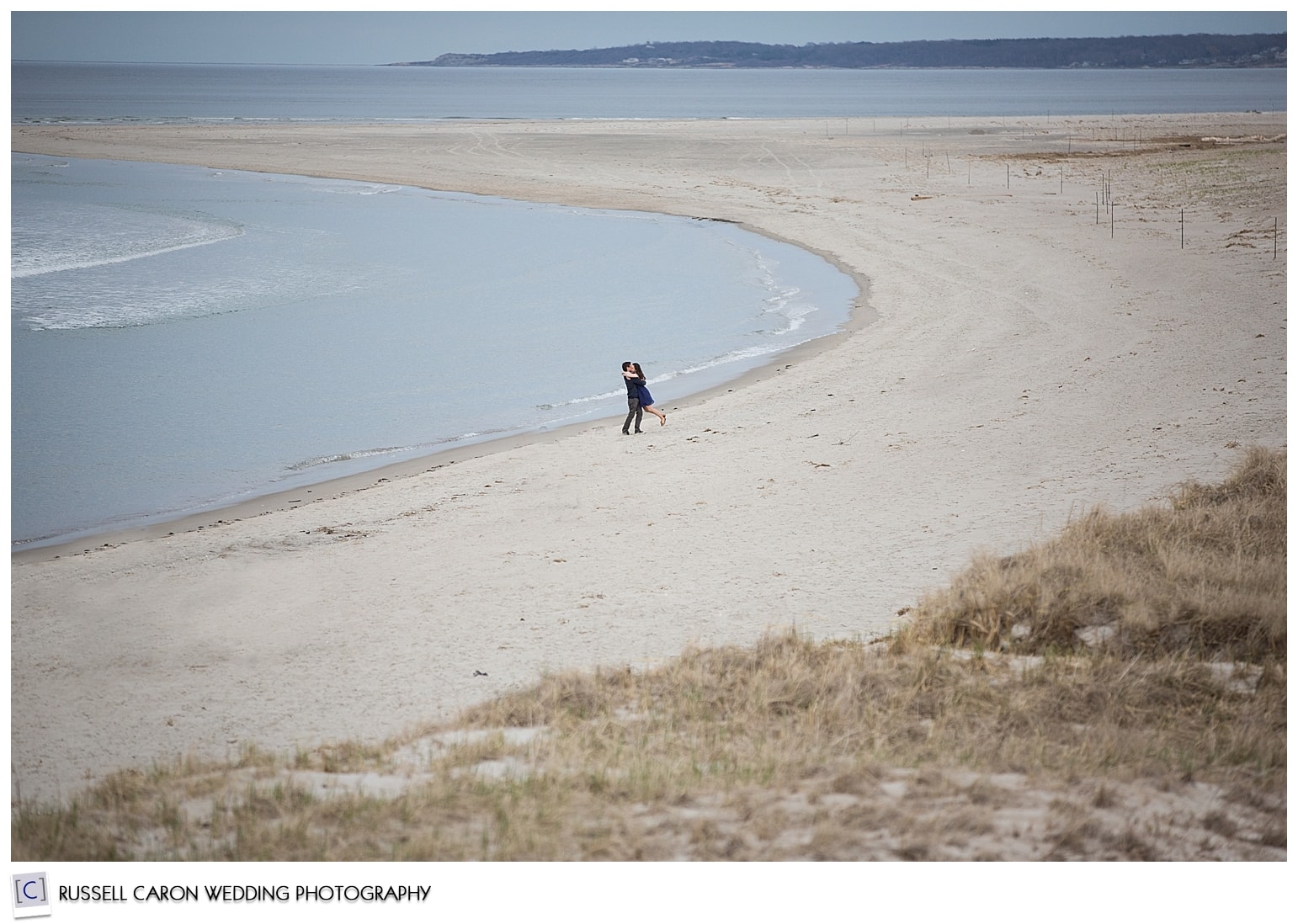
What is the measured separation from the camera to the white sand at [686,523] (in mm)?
6625

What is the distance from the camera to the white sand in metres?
6.62

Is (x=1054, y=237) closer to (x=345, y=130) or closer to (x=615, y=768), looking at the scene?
(x=615, y=768)

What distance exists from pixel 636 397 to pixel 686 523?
3236 millimetres

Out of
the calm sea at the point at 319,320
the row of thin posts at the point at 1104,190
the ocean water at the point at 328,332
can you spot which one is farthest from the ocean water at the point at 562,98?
the ocean water at the point at 328,332

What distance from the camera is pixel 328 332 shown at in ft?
59.4

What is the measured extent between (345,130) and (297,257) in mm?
38867

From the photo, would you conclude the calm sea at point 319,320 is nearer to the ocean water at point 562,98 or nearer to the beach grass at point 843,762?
the beach grass at point 843,762

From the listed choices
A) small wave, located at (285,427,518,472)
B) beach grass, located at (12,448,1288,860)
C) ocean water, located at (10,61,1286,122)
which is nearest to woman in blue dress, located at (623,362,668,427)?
small wave, located at (285,427,518,472)

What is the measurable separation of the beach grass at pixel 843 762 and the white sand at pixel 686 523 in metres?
0.69

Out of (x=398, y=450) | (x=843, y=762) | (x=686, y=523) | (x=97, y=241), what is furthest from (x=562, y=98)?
(x=843, y=762)

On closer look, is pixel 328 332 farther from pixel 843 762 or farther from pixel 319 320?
pixel 843 762

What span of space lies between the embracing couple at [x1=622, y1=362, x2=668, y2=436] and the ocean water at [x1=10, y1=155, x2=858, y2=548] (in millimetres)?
1492

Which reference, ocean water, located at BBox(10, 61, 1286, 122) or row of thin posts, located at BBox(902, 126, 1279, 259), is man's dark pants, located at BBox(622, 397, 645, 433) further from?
ocean water, located at BBox(10, 61, 1286, 122)

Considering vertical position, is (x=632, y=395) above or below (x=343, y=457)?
above
